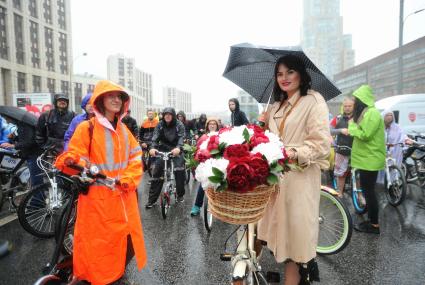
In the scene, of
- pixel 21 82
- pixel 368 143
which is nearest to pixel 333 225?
pixel 368 143

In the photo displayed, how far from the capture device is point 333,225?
3.90 metres

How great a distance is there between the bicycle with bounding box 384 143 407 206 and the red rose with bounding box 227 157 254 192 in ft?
17.1

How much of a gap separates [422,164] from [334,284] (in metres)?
5.97

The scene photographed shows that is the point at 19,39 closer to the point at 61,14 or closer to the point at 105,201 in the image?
the point at 61,14

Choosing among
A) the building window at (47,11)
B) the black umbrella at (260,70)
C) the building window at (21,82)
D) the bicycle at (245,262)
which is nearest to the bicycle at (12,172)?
the black umbrella at (260,70)

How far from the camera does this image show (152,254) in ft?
13.1

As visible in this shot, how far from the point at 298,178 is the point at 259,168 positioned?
71cm

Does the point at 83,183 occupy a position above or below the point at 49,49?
below

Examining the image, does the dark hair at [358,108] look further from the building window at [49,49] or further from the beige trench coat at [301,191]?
the building window at [49,49]

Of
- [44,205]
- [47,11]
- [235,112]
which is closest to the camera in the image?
[44,205]

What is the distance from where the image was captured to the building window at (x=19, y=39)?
5562 cm

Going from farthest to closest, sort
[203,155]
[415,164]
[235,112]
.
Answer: [415,164] < [235,112] < [203,155]

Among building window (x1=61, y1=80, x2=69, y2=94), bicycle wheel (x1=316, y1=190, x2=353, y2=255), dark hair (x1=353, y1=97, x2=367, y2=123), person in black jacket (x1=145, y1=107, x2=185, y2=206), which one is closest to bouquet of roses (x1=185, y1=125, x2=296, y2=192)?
bicycle wheel (x1=316, y1=190, x2=353, y2=255)

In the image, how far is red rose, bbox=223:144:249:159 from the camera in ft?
5.86
